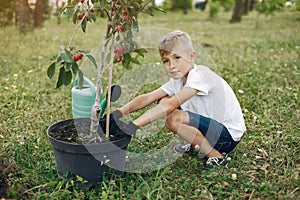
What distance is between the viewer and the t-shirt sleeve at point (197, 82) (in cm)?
243

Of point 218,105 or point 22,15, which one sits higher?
point 22,15

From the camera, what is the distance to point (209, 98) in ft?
8.54

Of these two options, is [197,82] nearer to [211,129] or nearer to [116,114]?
[211,129]

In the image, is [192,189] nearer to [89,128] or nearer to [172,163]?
[172,163]

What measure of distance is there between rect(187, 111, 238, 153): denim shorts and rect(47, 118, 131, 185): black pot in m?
0.53

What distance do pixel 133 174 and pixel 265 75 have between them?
2.83 metres

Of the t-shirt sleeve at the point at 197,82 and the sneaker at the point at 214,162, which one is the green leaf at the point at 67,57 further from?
the sneaker at the point at 214,162

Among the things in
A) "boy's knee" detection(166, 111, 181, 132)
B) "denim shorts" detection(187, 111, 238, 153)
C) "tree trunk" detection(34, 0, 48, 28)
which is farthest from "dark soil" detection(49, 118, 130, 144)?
"tree trunk" detection(34, 0, 48, 28)

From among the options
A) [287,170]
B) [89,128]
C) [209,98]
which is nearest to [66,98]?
[89,128]

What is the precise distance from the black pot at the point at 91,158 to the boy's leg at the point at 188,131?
0.41 metres

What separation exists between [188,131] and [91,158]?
2.32 ft

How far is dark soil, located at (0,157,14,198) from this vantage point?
2184 millimetres

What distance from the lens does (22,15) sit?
8273mm

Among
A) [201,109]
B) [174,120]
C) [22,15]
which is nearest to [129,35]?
[174,120]
